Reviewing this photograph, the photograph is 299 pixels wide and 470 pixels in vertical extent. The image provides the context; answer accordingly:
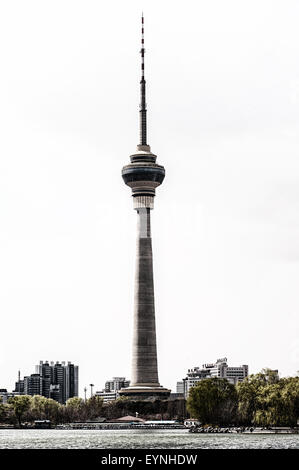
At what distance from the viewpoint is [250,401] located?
16662 cm

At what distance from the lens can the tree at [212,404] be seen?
18250 cm

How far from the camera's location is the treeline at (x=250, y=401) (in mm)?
155000

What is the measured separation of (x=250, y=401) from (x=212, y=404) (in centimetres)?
1686

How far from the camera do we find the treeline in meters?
155

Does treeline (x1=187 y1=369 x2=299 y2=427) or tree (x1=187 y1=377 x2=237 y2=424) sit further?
tree (x1=187 y1=377 x2=237 y2=424)

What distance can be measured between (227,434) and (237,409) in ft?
63.7

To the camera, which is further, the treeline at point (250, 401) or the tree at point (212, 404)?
the tree at point (212, 404)

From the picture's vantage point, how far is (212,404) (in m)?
182

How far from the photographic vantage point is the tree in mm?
182500

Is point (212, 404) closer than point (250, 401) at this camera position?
No
